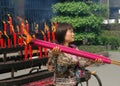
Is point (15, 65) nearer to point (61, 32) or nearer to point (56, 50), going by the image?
point (61, 32)

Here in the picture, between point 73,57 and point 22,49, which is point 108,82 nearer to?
point 22,49

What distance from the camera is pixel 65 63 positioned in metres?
4.70

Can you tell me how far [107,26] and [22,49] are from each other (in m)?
18.4

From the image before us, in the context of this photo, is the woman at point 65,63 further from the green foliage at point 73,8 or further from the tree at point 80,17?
the green foliage at point 73,8

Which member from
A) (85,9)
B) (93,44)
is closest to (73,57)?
(85,9)

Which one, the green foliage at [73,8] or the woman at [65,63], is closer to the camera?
the woman at [65,63]

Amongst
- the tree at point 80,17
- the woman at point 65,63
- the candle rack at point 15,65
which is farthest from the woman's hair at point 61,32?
the tree at point 80,17

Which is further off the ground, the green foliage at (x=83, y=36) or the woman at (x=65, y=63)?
the woman at (x=65, y=63)

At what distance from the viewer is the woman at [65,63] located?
4.68 meters

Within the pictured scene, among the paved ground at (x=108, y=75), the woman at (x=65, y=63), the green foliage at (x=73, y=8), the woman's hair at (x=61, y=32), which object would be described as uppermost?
the green foliage at (x=73, y=8)

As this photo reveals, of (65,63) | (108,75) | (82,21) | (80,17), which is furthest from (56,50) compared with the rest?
(80,17)

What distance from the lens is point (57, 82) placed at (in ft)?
15.8

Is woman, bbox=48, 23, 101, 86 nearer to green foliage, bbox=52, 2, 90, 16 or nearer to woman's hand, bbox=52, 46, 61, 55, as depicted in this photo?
woman's hand, bbox=52, 46, 61, 55

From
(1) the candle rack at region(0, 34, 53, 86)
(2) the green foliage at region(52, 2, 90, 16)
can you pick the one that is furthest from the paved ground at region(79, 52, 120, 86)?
(1) the candle rack at region(0, 34, 53, 86)
